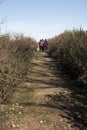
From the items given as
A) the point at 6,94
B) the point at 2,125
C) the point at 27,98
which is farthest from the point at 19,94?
the point at 2,125

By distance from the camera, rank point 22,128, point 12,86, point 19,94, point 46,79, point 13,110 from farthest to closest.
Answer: point 46,79 < point 19,94 < point 12,86 < point 13,110 < point 22,128

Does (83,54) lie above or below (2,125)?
above

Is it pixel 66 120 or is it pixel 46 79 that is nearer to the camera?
pixel 66 120

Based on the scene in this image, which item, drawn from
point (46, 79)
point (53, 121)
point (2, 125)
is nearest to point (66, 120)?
point (53, 121)

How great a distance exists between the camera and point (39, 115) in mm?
10273

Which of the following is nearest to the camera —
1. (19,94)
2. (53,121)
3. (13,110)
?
(53,121)

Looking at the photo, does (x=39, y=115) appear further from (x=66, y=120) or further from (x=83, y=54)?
(x=83, y=54)

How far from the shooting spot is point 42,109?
10.9m

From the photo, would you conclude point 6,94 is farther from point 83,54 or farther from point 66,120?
point 83,54

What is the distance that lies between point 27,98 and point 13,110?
1.73 metres

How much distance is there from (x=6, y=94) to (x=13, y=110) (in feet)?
2.65

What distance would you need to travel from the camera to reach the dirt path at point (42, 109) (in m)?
9.43

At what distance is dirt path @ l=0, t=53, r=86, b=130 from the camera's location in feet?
30.9

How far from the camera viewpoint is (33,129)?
29.8ft
